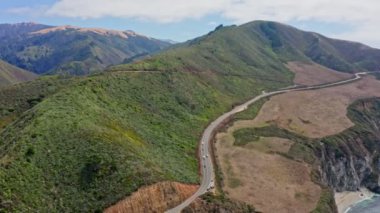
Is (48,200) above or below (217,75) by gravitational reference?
below

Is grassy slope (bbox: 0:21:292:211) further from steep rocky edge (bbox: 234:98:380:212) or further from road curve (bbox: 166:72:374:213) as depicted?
steep rocky edge (bbox: 234:98:380:212)

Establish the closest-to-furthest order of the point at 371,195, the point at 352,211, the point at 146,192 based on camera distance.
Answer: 1. the point at 146,192
2. the point at 352,211
3. the point at 371,195

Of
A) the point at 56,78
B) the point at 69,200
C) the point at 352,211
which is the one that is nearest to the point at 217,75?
the point at 56,78

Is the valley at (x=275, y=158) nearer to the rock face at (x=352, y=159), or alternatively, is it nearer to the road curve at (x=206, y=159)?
the road curve at (x=206, y=159)

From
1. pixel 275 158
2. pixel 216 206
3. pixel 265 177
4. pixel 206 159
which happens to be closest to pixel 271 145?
pixel 275 158

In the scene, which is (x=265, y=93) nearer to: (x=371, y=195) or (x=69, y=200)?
(x=371, y=195)

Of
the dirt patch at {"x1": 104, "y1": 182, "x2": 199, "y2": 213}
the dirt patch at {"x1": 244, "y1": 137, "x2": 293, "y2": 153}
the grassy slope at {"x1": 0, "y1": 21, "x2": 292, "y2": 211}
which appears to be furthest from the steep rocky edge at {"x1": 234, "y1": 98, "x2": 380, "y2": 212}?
the dirt patch at {"x1": 104, "y1": 182, "x2": 199, "y2": 213}
